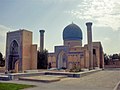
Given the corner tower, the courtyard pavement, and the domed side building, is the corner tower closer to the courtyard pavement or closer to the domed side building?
the domed side building

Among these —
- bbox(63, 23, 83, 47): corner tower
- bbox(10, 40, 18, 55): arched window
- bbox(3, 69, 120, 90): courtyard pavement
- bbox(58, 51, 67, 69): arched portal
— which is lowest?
bbox(3, 69, 120, 90): courtyard pavement

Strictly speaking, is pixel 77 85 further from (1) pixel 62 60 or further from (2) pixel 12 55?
(1) pixel 62 60

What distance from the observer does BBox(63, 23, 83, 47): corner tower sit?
37.1 metres

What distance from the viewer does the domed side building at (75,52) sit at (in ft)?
109

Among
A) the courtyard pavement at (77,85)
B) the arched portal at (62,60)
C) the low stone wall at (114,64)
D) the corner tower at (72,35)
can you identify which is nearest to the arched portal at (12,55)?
the arched portal at (62,60)

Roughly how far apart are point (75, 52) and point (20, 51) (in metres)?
12.6

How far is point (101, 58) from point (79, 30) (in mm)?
7275

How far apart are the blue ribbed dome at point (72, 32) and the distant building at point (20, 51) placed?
12904 mm

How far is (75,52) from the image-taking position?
34.6 metres

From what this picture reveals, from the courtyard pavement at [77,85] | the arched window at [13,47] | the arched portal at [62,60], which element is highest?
the arched window at [13,47]

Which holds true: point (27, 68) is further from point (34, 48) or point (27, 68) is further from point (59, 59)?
point (59, 59)

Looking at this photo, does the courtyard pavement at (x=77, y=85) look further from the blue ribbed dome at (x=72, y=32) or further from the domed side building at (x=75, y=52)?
the blue ribbed dome at (x=72, y=32)

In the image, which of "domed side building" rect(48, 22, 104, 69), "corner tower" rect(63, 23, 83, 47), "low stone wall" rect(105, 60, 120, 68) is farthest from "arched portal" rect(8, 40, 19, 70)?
"low stone wall" rect(105, 60, 120, 68)

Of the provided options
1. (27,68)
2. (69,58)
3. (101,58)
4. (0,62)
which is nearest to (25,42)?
(27,68)
